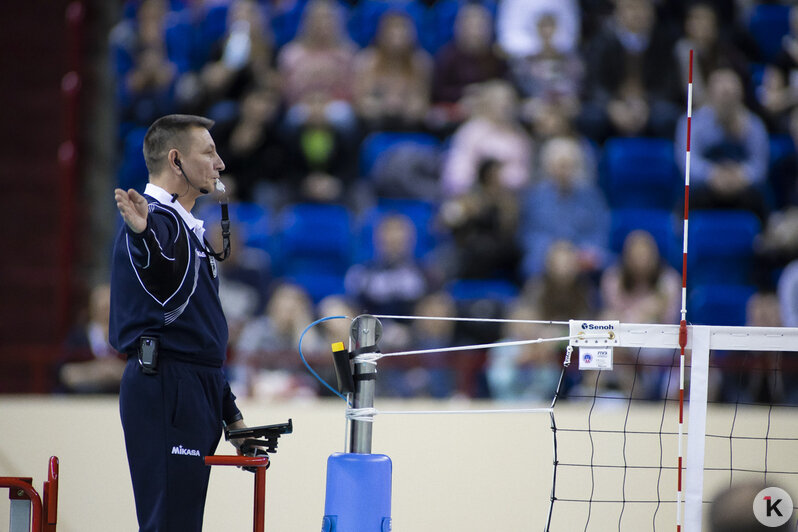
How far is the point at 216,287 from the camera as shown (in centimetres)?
400

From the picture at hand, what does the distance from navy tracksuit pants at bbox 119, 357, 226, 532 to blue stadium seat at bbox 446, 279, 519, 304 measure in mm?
4662

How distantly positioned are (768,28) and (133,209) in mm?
8153

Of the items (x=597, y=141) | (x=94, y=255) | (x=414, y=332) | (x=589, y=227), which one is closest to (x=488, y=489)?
(x=414, y=332)

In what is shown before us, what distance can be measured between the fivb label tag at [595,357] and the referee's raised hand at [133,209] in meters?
1.82

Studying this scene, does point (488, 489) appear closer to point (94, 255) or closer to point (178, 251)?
point (178, 251)

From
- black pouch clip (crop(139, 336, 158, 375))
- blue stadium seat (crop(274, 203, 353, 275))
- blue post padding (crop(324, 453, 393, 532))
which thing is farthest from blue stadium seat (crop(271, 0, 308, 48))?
blue post padding (crop(324, 453, 393, 532))

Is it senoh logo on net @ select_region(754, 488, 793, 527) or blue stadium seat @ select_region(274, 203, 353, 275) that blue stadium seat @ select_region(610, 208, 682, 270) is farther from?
senoh logo on net @ select_region(754, 488, 793, 527)

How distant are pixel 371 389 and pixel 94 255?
6201mm

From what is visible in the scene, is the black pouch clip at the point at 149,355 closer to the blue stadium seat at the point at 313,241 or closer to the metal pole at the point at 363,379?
the metal pole at the point at 363,379

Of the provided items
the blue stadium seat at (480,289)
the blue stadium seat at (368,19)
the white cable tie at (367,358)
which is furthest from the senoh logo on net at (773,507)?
the blue stadium seat at (368,19)

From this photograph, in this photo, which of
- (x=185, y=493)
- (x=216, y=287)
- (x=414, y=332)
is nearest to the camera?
(x=185, y=493)

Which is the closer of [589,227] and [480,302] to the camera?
[480,302]

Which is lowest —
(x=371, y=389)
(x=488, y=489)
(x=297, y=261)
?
(x=488, y=489)

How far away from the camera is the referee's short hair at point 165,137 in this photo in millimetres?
3920
